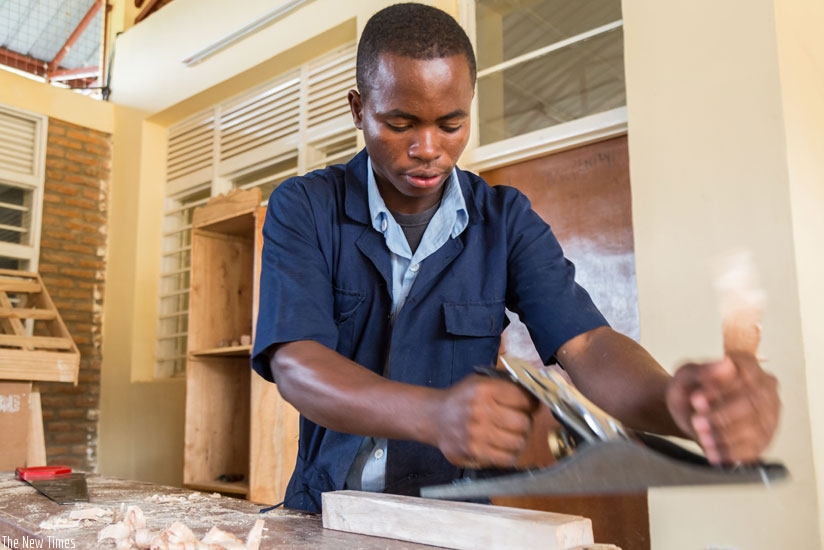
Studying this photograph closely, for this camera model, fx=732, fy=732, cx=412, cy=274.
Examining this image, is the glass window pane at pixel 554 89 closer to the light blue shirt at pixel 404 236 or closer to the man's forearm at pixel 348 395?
the light blue shirt at pixel 404 236

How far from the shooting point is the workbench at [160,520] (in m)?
1.07

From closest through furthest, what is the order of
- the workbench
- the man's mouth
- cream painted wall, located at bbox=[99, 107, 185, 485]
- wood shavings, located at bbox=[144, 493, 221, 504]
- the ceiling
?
the workbench, the man's mouth, wood shavings, located at bbox=[144, 493, 221, 504], cream painted wall, located at bbox=[99, 107, 185, 485], the ceiling

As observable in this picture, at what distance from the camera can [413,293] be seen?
55.0 inches

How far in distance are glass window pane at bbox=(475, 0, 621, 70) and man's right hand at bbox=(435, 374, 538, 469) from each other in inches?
114

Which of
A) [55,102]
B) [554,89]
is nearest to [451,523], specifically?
[554,89]

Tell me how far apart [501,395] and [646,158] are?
2.13 m

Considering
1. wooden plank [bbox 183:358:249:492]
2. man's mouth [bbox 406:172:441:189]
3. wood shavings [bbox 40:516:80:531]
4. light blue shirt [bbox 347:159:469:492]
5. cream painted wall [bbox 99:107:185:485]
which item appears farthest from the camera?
cream painted wall [bbox 99:107:185:485]

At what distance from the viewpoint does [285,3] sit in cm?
478

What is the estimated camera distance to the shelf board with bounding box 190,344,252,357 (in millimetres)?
3882

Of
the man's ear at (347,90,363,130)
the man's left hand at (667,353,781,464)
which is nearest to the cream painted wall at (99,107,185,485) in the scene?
the man's ear at (347,90,363,130)

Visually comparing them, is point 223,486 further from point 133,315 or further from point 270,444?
point 133,315

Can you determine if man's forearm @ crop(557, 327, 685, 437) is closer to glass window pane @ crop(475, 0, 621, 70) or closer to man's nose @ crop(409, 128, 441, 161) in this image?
man's nose @ crop(409, 128, 441, 161)

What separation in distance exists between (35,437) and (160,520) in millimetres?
2956

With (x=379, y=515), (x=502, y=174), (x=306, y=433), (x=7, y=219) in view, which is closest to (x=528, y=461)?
(x=502, y=174)
